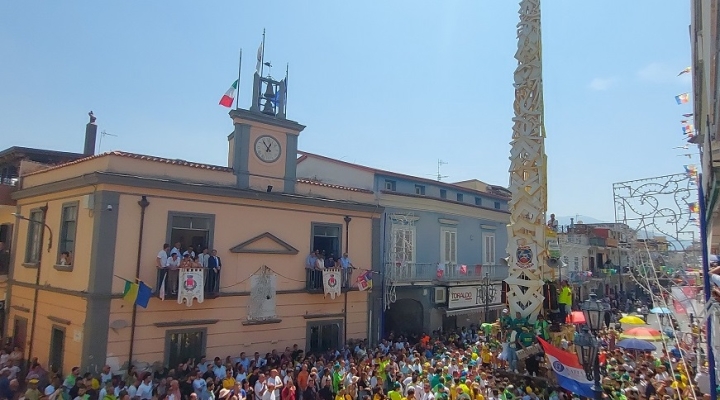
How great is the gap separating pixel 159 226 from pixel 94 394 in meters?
5.00

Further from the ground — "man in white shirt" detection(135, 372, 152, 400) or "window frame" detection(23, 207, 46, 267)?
"window frame" detection(23, 207, 46, 267)

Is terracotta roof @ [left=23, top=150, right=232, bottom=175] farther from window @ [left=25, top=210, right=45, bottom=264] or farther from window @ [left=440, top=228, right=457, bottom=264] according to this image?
window @ [left=440, top=228, right=457, bottom=264]

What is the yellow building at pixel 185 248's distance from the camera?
14.3m

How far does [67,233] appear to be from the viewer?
15.9 meters

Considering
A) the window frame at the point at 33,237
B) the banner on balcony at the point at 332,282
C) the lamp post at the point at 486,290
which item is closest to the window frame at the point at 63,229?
the window frame at the point at 33,237

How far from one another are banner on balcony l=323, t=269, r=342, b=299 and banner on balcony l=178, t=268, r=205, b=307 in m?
4.59

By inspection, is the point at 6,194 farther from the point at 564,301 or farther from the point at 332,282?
the point at 564,301

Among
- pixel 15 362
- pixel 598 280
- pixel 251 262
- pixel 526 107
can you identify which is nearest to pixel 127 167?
pixel 251 262

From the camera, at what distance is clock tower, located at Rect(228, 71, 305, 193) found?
1742cm

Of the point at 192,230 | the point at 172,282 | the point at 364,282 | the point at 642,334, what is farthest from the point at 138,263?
the point at 642,334

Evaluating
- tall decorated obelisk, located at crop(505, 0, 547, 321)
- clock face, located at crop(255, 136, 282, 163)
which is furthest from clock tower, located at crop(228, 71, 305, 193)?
tall decorated obelisk, located at crop(505, 0, 547, 321)

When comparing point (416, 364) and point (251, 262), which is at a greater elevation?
point (251, 262)

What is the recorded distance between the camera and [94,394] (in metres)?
12.1

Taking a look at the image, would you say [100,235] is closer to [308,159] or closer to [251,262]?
[251,262]
